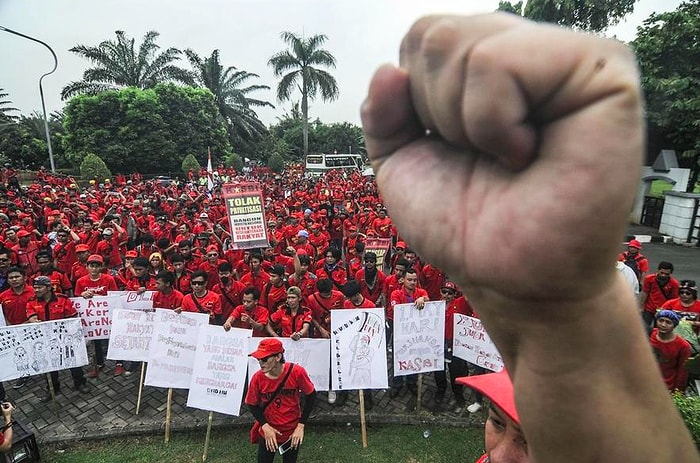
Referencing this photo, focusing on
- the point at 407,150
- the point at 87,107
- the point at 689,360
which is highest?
the point at 87,107

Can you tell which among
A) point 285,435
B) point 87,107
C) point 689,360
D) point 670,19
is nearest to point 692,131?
point 670,19

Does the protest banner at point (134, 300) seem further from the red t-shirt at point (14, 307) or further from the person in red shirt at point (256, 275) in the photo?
the person in red shirt at point (256, 275)

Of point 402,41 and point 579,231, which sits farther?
point 402,41

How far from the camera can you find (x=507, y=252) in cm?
62

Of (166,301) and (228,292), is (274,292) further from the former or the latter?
(166,301)

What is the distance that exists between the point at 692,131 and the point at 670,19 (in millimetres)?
4944

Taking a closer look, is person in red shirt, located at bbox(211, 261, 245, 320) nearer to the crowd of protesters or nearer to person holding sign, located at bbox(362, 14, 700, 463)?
the crowd of protesters

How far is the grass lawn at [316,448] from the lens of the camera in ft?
16.5

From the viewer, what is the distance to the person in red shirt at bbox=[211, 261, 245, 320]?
21.6 feet

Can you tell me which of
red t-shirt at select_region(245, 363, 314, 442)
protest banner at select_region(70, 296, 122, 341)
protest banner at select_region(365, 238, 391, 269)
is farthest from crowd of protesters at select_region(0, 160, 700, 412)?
red t-shirt at select_region(245, 363, 314, 442)

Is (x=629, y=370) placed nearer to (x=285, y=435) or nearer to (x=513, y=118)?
(x=513, y=118)

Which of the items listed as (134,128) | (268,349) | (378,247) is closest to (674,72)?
(378,247)

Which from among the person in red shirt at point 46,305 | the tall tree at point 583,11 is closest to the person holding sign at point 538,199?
the person in red shirt at point 46,305

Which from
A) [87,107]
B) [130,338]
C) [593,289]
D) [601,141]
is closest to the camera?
[601,141]
